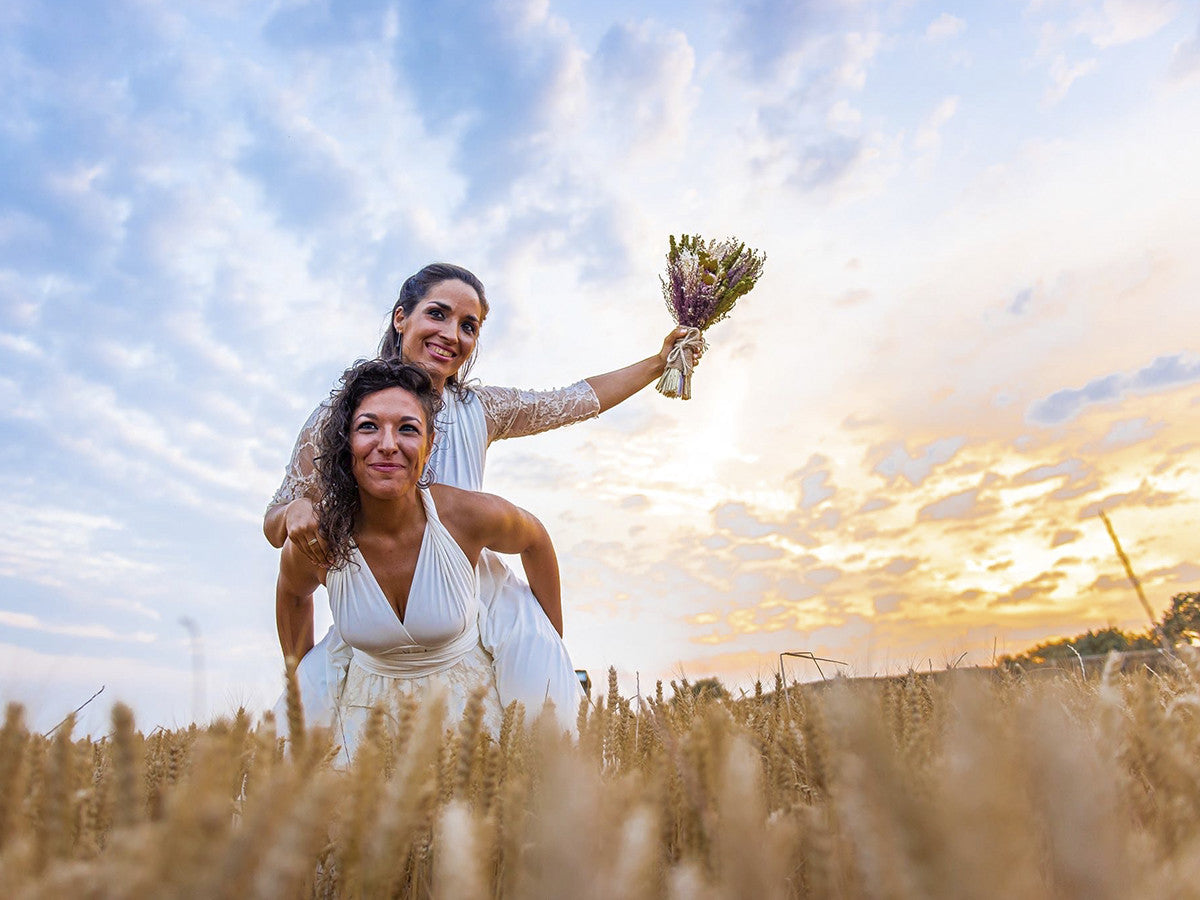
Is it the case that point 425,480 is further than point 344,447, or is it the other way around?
point 425,480

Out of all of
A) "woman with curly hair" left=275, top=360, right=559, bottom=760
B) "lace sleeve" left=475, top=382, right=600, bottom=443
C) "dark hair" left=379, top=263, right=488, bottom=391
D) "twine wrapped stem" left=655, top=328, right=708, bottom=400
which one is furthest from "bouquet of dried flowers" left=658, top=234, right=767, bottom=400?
"woman with curly hair" left=275, top=360, right=559, bottom=760

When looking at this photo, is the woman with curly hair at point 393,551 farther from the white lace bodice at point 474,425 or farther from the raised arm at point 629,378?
the raised arm at point 629,378

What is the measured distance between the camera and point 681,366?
659cm

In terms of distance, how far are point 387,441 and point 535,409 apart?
7.96 ft

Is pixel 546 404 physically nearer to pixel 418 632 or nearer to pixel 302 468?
pixel 302 468

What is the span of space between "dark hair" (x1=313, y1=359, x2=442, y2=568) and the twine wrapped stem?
9.21ft

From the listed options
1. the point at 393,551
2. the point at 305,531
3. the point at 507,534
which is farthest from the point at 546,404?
the point at 305,531

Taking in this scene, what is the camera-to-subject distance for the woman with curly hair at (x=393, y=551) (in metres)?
3.80

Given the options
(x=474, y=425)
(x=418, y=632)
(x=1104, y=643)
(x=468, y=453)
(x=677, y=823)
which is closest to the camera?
(x=677, y=823)

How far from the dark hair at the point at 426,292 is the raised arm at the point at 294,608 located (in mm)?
1680

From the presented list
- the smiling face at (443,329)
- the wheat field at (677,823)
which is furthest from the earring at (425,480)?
the wheat field at (677,823)

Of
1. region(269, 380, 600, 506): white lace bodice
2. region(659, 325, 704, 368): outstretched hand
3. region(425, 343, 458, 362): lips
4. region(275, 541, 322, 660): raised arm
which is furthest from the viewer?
region(659, 325, 704, 368): outstretched hand

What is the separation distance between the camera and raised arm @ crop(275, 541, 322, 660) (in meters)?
4.39

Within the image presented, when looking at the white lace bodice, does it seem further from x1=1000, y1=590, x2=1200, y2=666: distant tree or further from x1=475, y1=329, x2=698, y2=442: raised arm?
x1=1000, y1=590, x2=1200, y2=666: distant tree
